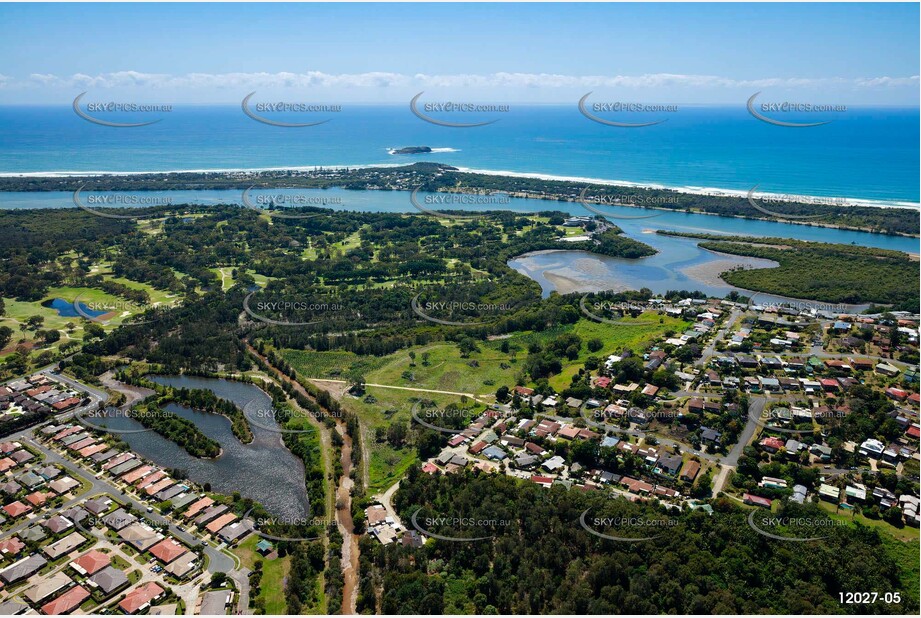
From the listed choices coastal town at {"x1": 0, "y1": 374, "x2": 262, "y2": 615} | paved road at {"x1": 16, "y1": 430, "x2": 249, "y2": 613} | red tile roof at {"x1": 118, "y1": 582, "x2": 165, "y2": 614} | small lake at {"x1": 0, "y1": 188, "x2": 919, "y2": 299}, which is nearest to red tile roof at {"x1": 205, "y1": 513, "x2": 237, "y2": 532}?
coastal town at {"x1": 0, "y1": 374, "x2": 262, "y2": 615}

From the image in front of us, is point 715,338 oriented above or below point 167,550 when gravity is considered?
above

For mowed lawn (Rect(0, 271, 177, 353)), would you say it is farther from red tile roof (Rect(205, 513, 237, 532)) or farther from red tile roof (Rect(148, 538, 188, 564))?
red tile roof (Rect(148, 538, 188, 564))

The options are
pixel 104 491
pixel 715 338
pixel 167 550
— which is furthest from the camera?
pixel 715 338

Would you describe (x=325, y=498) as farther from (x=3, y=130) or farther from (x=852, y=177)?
(x=3, y=130)

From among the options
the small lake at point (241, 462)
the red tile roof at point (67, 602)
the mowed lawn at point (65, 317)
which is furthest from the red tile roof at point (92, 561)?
the mowed lawn at point (65, 317)

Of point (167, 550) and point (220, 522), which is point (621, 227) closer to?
point (220, 522)

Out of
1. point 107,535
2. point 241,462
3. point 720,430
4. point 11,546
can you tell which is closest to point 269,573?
point 107,535
